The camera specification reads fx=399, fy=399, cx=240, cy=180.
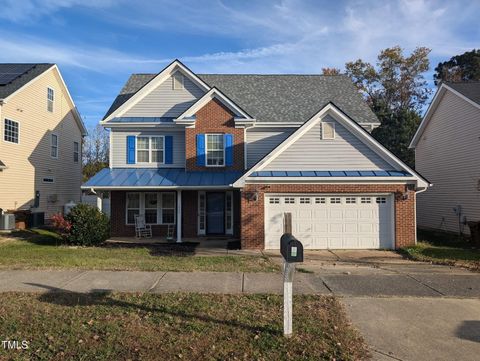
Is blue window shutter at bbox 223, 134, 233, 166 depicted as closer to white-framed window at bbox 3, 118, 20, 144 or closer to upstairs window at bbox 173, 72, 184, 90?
upstairs window at bbox 173, 72, 184, 90

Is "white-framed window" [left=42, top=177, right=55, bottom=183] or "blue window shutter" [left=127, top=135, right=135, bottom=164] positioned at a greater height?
"blue window shutter" [left=127, top=135, right=135, bottom=164]

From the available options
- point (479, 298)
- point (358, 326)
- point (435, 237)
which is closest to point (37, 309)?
point (358, 326)

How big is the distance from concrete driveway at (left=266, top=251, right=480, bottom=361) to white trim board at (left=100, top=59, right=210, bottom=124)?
1065 centimetres

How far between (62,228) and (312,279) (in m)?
10.1

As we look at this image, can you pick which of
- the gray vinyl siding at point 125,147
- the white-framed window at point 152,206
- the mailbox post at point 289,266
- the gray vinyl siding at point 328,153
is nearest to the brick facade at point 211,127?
the gray vinyl siding at point 125,147

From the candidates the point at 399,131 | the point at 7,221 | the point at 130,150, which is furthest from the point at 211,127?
the point at 399,131

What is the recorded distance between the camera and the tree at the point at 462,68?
45.7 m

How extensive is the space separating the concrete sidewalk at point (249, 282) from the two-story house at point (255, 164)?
461 cm

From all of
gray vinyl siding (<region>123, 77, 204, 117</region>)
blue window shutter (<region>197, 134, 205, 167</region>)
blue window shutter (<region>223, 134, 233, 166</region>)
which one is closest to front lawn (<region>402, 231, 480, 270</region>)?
blue window shutter (<region>223, 134, 233, 166</region>)

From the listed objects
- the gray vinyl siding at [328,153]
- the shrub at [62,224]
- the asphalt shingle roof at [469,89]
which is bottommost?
the shrub at [62,224]

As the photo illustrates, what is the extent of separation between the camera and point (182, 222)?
701 inches

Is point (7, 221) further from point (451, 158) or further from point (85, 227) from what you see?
point (451, 158)

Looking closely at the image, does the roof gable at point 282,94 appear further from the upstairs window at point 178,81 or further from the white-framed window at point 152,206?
the white-framed window at point 152,206

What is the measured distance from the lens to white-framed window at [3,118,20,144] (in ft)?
67.5
